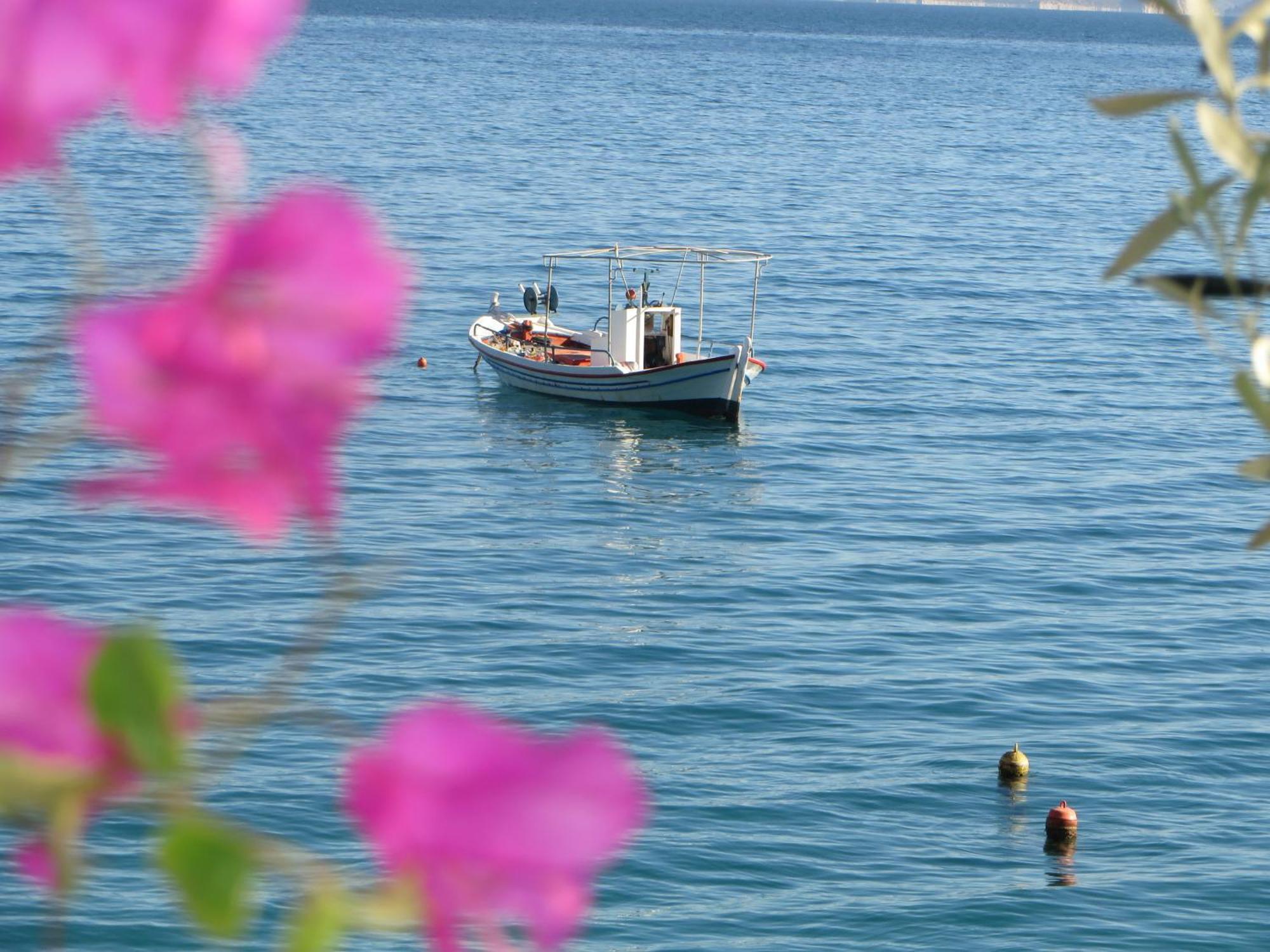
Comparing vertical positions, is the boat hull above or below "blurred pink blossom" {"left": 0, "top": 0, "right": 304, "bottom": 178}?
below

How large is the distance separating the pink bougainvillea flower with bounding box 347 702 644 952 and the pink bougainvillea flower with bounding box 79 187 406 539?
0.12m

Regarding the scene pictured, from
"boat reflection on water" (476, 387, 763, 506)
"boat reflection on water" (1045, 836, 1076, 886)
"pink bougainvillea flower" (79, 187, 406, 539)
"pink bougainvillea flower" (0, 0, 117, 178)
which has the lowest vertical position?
"boat reflection on water" (1045, 836, 1076, 886)

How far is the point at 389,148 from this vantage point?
78.1 metres

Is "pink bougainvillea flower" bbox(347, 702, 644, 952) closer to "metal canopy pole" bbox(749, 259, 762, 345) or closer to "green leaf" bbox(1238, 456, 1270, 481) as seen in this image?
"green leaf" bbox(1238, 456, 1270, 481)

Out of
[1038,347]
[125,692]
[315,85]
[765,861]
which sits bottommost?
[765,861]

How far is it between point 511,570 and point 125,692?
82.0 feet

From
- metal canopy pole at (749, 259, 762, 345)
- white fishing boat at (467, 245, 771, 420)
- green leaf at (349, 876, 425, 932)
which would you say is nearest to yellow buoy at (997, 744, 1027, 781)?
metal canopy pole at (749, 259, 762, 345)

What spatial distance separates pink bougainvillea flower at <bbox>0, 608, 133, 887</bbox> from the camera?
646mm

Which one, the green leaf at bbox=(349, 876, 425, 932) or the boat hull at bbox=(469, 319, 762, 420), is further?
the boat hull at bbox=(469, 319, 762, 420)

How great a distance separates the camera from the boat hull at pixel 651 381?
114ft

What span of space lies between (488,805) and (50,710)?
0.17 m

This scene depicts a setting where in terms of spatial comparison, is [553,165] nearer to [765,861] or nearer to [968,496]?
[968,496]

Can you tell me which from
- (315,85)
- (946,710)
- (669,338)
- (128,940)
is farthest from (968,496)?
(315,85)

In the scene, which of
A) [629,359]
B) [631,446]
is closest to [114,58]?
[631,446]
